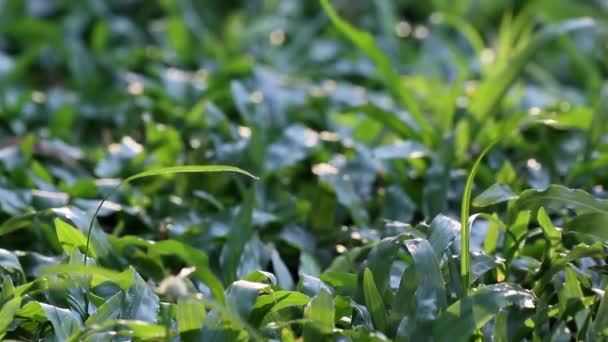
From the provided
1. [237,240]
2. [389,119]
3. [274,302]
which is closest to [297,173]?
[389,119]

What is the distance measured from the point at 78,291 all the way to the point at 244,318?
1.03 ft

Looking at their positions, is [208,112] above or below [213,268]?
above

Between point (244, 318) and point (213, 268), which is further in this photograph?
point (213, 268)

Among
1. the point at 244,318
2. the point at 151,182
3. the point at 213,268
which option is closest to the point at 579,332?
the point at 244,318

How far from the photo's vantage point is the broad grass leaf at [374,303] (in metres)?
1.42

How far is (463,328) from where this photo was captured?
4.29 ft

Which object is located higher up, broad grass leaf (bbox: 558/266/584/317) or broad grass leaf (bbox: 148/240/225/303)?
broad grass leaf (bbox: 148/240/225/303)

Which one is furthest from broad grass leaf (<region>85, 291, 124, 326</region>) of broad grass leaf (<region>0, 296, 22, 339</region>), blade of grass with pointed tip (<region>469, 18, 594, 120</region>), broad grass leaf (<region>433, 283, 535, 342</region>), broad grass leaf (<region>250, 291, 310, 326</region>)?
blade of grass with pointed tip (<region>469, 18, 594, 120</region>)

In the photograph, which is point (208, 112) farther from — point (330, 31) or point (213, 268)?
point (330, 31)

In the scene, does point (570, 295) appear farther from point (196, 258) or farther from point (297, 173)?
point (297, 173)

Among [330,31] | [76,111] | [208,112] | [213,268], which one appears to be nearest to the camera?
[213,268]

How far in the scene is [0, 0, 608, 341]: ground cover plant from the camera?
4.66 feet

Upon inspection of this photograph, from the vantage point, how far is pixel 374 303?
1432 millimetres

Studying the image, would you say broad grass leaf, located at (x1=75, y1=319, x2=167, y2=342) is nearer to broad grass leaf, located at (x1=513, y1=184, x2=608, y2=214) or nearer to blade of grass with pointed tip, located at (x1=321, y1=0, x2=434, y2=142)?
broad grass leaf, located at (x1=513, y1=184, x2=608, y2=214)
